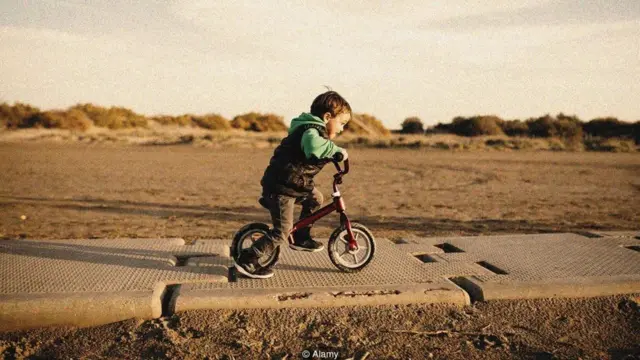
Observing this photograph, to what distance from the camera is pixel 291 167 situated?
3684mm

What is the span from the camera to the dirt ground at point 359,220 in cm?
281

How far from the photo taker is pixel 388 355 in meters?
2.72

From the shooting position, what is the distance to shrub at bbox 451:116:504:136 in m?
59.2

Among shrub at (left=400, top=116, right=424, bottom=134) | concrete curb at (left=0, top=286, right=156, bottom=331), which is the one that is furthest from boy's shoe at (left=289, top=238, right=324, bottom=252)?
shrub at (left=400, top=116, right=424, bottom=134)

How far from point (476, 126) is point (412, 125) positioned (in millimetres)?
7995

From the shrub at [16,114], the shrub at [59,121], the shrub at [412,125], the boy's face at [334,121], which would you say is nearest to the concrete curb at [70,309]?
the boy's face at [334,121]

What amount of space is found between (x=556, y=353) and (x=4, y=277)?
3634 mm

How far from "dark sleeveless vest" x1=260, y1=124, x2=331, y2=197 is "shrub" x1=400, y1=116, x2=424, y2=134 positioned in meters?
60.8

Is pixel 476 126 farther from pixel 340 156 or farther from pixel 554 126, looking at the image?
pixel 340 156

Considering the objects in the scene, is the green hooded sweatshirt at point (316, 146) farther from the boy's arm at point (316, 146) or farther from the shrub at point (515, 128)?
the shrub at point (515, 128)

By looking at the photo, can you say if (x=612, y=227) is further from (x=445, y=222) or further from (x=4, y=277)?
(x=4, y=277)

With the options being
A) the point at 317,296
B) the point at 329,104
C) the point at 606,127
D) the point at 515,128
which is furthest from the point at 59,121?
the point at 606,127

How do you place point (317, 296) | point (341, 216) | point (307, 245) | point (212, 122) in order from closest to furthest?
point (317, 296) < point (341, 216) < point (307, 245) < point (212, 122)

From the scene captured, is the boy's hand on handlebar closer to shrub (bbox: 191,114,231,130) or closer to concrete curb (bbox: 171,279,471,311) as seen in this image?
concrete curb (bbox: 171,279,471,311)
